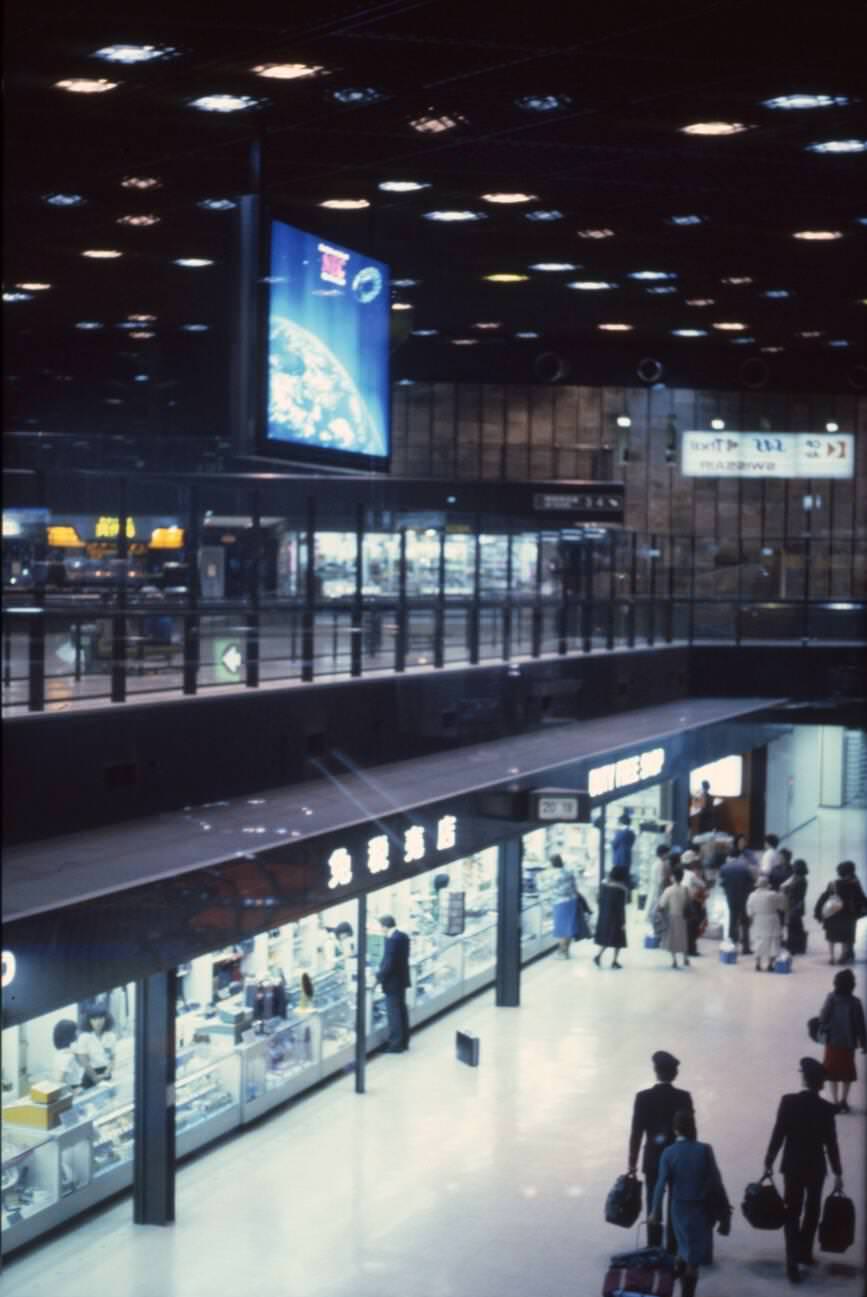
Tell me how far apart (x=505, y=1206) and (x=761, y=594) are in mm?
12347

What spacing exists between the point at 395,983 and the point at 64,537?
5.77 meters

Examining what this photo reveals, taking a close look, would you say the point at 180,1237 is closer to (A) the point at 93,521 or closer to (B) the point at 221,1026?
(B) the point at 221,1026

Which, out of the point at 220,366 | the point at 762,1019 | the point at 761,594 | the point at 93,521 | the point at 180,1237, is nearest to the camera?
the point at 93,521

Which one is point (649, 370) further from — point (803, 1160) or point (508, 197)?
point (803, 1160)

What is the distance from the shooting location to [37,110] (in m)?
7.57

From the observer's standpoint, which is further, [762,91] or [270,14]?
[762,91]

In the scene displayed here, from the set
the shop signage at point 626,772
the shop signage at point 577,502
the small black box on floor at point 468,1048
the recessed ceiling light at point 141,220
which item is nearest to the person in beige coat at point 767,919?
the shop signage at point 626,772

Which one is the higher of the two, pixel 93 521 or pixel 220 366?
pixel 220 366

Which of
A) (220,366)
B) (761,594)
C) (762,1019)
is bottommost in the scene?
(762,1019)

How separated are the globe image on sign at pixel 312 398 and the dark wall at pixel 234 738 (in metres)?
1.62

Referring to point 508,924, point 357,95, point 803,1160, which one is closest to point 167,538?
point 357,95

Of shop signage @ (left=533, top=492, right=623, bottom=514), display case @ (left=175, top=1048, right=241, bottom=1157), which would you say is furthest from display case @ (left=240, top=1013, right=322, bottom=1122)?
shop signage @ (left=533, top=492, right=623, bottom=514)

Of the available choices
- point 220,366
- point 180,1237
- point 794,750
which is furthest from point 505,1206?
point 794,750

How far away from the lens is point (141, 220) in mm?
10188
